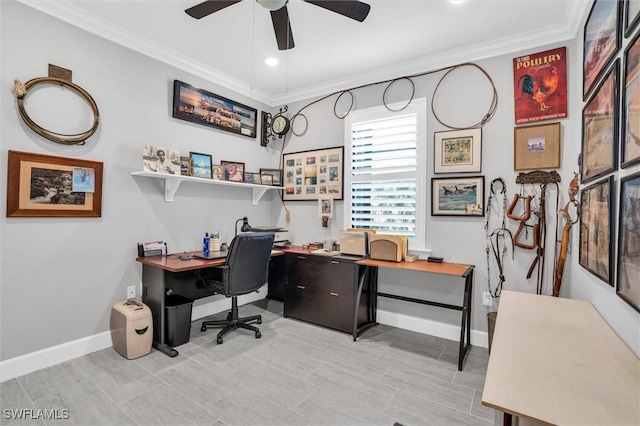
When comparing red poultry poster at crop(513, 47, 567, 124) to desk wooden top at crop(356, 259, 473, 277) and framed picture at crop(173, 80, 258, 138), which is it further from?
framed picture at crop(173, 80, 258, 138)

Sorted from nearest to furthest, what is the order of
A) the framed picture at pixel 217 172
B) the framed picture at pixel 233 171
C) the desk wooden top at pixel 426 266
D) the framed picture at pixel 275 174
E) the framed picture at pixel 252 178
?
the desk wooden top at pixel 426 266
the framed picture at pixel 217 172
the framed picture at pixel 233 171
the framed picture at pixel 252 178
the framed picture at pixel 275 174

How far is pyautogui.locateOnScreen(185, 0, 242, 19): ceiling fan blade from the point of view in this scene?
2.00 meters

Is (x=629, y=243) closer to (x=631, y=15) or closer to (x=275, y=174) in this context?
(x=631, y=15)

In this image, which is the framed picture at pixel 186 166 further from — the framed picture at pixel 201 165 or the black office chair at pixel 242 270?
the black office chair at pixel 242 270

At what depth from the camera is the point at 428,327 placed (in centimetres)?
316

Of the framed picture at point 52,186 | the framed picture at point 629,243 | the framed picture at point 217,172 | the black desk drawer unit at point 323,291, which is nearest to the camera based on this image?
the framed picture at point 629,243

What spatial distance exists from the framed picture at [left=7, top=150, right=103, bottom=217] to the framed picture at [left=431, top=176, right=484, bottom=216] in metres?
3.12

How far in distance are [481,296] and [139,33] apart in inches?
157

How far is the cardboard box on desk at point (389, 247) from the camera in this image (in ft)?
9.82

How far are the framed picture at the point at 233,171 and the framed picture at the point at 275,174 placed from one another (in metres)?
0.35

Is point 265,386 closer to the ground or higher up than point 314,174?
closer to the ground

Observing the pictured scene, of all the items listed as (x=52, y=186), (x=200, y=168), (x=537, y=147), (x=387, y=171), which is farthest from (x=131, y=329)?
(x=537, y=147)

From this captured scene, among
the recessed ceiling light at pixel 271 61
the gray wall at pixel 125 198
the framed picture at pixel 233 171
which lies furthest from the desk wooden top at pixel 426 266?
the recessed ceiling light at pixel 271 61

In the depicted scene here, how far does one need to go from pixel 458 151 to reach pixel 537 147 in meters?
0.63
